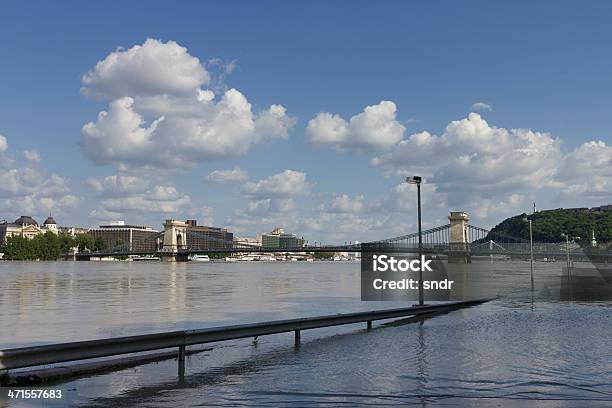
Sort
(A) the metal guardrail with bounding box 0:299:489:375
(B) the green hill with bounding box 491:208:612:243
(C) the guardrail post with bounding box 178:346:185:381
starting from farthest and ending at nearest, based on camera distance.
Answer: (B) the green hill with bounding box 491:208:612:243 < (C) the guardrail post with bounding box 178:346:185:381 < (A) the metal guardrail with bounding box 0:299:489:375

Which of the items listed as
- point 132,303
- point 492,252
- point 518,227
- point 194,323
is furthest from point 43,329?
point 518,227

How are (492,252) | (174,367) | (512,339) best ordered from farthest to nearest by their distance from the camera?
(492,252), (512,339), (174,367)

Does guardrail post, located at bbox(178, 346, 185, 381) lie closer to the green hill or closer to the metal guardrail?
the metal guardrail

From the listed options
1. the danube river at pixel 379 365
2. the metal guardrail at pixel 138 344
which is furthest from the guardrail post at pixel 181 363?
the danube river at pixel 379 365

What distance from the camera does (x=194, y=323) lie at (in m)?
26.0

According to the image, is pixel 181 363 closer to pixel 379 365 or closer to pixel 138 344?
pixel 138 344

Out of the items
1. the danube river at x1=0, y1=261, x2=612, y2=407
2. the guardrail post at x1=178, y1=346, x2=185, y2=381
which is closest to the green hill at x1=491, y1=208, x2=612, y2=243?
the danube river at x1=0, y1=261, x2=612, y2=407

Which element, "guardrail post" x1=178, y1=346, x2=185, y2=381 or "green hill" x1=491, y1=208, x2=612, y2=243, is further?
"green hill" x1=491, y1=208, x2=612, y2=243

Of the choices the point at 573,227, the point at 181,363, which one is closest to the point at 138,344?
the point at 181,363

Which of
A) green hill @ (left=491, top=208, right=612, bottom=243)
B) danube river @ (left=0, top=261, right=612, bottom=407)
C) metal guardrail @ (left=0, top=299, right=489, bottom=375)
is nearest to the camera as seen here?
danube river @ (left=0, top=261, right=612, bottom=407)

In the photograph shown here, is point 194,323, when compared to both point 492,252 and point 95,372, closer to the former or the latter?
point 95,372

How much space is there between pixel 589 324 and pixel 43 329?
19.0 metres

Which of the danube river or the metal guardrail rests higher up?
the metal guardrail

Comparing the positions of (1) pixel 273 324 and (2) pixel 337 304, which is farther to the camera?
(2) pixel 337 304
